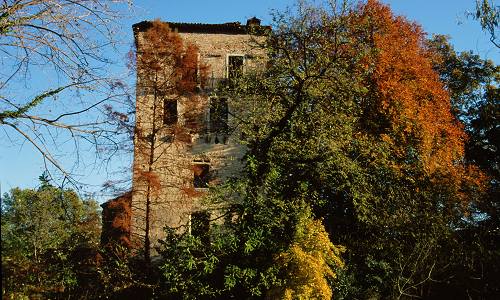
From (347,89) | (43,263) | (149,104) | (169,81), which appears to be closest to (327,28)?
(347,89)

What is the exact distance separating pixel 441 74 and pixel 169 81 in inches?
589

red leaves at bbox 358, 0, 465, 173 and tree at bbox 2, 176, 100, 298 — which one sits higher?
red leaves at bbox 358, 0, 465, 173

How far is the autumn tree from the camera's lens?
19.6m

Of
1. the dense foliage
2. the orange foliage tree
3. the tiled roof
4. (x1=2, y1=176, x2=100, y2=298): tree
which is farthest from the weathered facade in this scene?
the orange foliage tree

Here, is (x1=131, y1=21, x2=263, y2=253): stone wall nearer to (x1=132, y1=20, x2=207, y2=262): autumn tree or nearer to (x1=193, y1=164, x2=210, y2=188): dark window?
(x1=132, y1=20, x2=207, y2=262): autumn tree

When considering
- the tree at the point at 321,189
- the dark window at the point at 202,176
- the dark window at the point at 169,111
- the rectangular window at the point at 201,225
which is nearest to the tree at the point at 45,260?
the rectangular window at the point at 201,225

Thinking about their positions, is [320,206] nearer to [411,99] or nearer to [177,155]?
[177,155]

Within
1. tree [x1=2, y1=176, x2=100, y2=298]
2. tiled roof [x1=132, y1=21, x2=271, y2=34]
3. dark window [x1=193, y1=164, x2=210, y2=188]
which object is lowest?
tree [x1=2, y1=176, x2=100, y2=298]

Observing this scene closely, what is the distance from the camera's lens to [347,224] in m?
16.6

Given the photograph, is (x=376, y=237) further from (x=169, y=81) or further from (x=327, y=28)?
(x=169, y=81)

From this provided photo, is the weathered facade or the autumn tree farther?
the autumn tree

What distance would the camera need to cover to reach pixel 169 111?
68.1 feet

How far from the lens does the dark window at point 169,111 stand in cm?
2058

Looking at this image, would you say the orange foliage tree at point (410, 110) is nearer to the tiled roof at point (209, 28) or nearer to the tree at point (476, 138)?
the tree at point (476, 138)
